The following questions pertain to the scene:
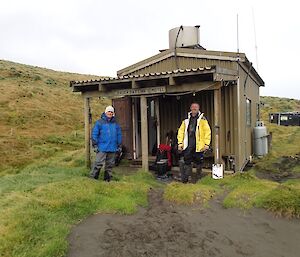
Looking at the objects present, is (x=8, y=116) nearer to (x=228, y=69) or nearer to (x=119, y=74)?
(x=119, y=74)

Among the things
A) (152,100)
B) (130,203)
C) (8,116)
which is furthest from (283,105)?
(130,203)

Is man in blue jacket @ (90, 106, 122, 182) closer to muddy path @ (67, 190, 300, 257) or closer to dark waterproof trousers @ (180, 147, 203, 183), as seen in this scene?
dark waterproof trousers @ (180, 147, 203, 183)

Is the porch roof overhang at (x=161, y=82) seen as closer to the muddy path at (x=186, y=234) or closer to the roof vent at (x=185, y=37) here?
the roof vent at (x=185, y=37)

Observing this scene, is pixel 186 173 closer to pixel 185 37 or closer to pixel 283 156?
pixel 185 37

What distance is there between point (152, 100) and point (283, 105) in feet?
125

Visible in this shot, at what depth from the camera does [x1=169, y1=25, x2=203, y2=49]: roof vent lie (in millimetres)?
11508

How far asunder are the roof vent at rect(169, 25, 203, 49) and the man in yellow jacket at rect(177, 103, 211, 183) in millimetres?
3865

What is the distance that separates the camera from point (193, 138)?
27.3 feet

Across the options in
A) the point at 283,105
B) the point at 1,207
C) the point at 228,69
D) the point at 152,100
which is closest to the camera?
the point at 1,207

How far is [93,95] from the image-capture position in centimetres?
1091

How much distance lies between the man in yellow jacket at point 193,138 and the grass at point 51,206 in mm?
1022

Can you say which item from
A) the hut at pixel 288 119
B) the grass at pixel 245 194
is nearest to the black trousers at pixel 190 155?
the grass at pixel 245 194

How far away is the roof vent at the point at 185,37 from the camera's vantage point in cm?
1151

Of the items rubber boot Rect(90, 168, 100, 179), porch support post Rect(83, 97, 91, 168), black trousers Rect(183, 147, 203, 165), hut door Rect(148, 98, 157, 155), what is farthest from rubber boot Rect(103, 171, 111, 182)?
hut door Rect(148, 98, 157, 155)
